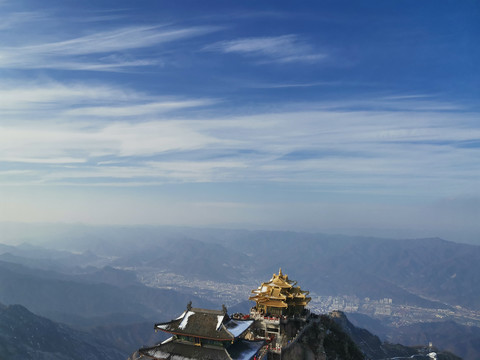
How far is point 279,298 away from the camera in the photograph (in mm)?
55812

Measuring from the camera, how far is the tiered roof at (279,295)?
184 ft

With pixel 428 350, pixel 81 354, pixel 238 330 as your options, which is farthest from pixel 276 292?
pixel 81 354

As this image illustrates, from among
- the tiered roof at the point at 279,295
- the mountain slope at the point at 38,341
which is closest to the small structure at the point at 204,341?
the tiered roof at the point at 279,295

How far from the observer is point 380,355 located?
102375 mm

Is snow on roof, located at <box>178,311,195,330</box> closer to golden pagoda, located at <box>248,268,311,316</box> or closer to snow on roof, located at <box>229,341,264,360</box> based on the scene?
snow on roof, located at <box>229,341,264,360</box>

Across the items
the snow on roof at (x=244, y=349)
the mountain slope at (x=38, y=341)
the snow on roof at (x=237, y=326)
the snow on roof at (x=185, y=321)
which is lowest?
the mountain slope at (x=38, y=341)

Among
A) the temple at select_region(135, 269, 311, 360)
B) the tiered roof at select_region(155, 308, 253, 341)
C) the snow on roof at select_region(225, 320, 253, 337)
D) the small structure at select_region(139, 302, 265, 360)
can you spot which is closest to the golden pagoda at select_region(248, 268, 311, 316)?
the temple at select_region(135, 269, 311, 360)

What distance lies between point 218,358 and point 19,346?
147223mm

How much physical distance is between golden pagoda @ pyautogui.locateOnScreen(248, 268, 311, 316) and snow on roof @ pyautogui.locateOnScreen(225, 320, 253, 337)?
9.66 metres

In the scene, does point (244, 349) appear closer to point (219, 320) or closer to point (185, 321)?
point (219, 320)

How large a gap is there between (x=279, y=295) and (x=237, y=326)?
13.8 metres

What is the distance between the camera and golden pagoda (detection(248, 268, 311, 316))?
5603 centimetres

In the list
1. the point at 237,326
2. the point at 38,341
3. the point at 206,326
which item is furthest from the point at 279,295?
the point at 38,341

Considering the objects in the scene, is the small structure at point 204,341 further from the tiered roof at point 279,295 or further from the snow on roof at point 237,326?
the tiered roof at point 279,295
